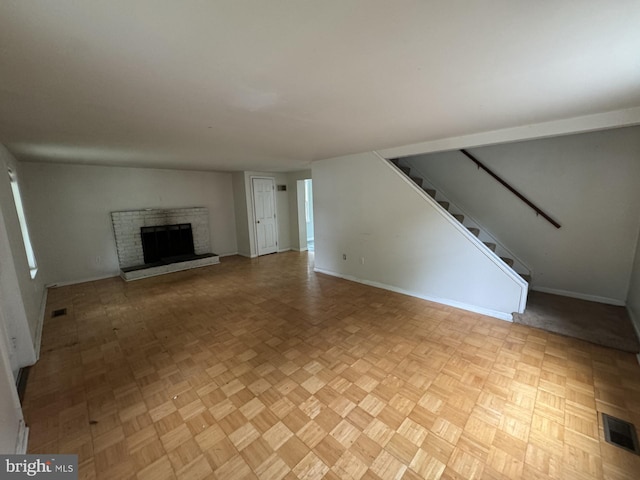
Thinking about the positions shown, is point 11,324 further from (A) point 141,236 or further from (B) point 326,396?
(A) point 141,236

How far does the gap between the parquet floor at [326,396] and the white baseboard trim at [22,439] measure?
0.12 ft

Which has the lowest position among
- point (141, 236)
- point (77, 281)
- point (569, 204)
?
point (77, 281)

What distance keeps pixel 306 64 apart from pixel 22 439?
110 inches

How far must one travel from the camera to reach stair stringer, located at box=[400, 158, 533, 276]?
3.76m

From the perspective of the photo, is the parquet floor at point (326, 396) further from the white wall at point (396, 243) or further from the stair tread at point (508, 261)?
the stair tread at point (508, 261)

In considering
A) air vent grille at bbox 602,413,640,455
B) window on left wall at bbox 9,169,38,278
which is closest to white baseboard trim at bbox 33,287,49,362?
window on left wall at bbox 9,169,38,278

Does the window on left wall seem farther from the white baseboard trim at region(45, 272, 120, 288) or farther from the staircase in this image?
the staircase

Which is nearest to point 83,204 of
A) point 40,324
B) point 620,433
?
point 40,324

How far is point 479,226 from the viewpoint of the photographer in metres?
4.02

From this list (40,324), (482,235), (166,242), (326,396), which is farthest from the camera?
(166,242)

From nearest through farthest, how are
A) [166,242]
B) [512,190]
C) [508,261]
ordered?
[512,190] → [508,261] → [166,242]

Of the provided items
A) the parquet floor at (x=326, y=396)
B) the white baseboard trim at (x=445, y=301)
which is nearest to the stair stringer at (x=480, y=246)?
the white baseboard trim at (x=445, y=301)

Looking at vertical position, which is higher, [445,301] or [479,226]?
[479,226]

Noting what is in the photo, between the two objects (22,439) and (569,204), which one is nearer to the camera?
(22,439)
